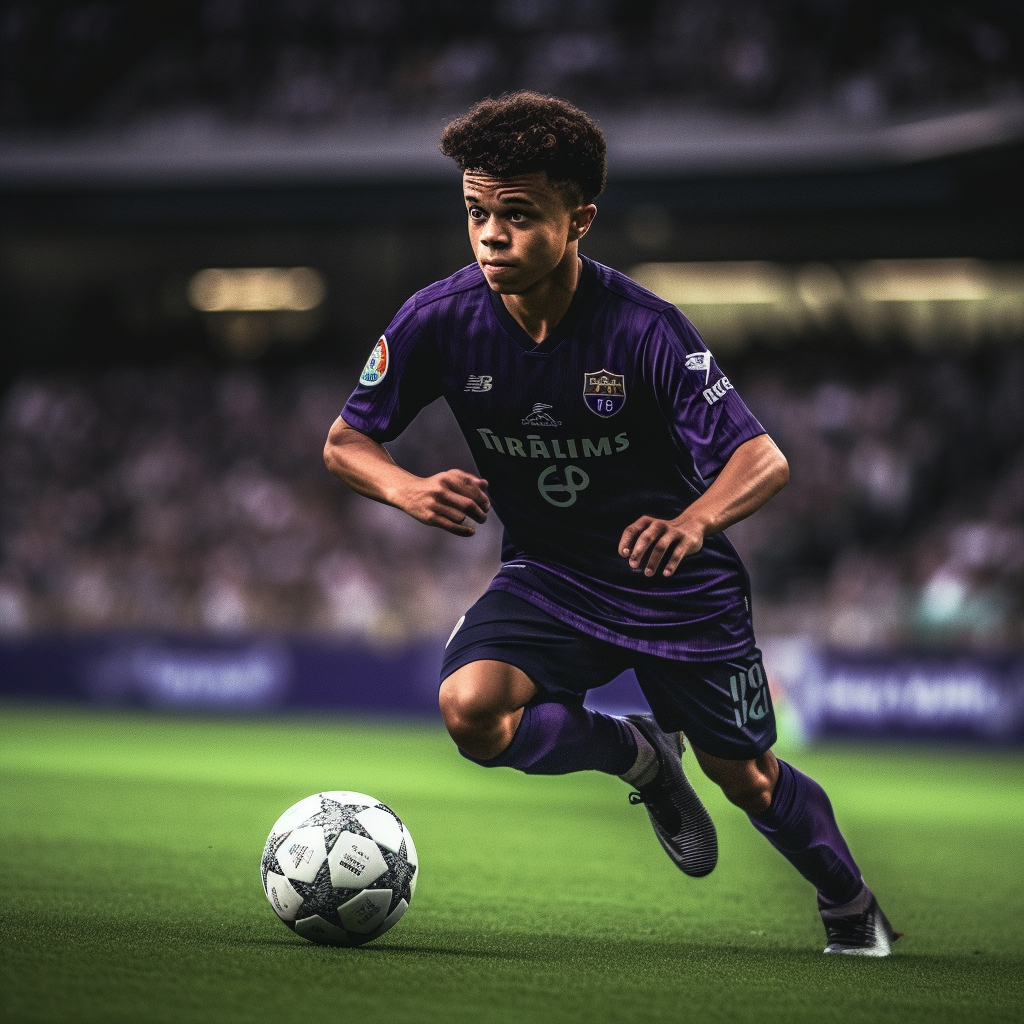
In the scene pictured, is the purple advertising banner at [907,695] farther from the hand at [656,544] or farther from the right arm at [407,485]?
the hand at [656,544]

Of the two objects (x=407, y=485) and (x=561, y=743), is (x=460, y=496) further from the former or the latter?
(x=561, y=743)

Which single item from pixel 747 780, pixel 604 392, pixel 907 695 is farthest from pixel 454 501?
pixel 907 695

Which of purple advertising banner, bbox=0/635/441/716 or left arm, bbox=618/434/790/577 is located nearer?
left arm, bbox=618/434/790/577

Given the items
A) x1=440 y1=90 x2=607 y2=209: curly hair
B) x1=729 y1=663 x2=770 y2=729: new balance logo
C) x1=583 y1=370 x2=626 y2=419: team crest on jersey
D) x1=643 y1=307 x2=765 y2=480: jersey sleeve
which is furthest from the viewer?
x1=729 y1=663 x2=770 y2=729: new balance logo

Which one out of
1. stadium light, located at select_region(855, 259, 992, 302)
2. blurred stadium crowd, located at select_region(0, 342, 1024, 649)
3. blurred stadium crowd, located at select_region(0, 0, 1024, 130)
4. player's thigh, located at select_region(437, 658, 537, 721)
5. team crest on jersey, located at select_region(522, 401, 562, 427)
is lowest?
player's thigh, located at select_region(437, 658, 537, 721)

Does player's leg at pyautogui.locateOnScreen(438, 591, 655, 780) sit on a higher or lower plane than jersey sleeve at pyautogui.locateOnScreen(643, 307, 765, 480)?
lower

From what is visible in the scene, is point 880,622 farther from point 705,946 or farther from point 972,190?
point 705,946

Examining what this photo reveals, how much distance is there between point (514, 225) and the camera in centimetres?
417

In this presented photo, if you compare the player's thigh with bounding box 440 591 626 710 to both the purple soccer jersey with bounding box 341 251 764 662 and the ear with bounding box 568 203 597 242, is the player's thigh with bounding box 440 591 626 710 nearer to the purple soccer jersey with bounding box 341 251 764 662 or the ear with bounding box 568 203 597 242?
the purple soccer jersey with bounding box 341 251 764 662

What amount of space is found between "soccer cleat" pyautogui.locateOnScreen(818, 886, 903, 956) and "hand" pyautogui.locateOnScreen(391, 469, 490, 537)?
1.78m

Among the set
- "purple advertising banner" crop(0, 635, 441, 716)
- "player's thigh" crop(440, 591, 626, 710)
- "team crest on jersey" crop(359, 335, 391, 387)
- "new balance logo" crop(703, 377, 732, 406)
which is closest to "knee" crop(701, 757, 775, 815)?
"player's thigh" crop(440, 591, 626, 710)

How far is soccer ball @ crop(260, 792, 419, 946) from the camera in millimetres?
4281

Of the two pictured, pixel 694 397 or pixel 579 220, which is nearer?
pixel 694 397

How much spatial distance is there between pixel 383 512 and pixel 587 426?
13.1 m
